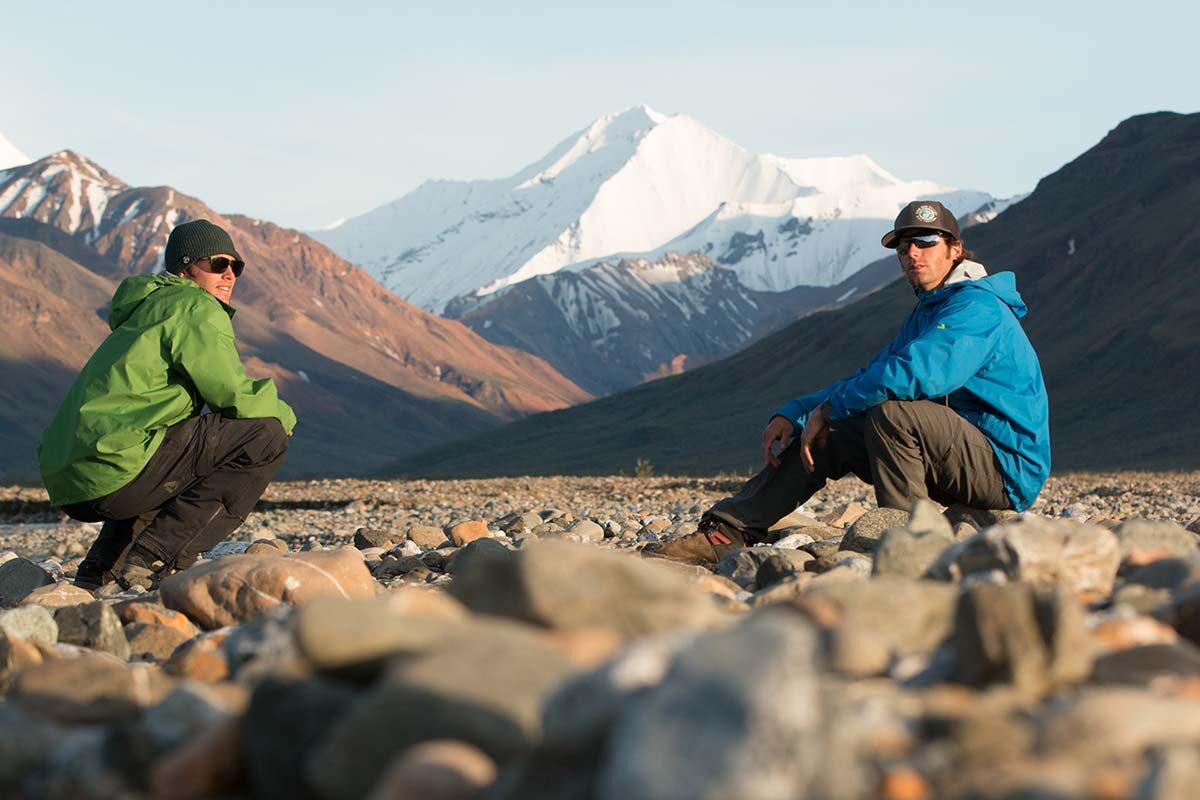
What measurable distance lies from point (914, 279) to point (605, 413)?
7288 cm

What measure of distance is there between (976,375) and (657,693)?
4.05 metres

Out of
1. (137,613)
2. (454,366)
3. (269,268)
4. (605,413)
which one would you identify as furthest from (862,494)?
(269,268)

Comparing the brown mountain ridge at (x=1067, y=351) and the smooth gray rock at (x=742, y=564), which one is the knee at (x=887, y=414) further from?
the brown mountain ridge at (x=1067, y=351)

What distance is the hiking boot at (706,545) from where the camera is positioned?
5.95m

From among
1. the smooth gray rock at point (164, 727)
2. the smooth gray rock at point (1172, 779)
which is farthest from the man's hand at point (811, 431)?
the smooth gray rock at point (1172, 779)

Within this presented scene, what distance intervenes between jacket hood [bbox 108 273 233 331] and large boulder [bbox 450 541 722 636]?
3.87 m

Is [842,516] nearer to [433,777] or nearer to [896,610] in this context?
[896,610]

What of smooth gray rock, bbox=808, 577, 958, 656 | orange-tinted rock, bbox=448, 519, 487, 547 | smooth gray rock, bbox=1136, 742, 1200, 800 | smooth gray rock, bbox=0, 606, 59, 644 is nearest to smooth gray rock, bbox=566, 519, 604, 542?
orange-tinted rock, bbox=448, 519, 487, 547

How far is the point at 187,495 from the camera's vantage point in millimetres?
6145

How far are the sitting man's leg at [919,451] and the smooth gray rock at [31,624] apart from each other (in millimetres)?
3003

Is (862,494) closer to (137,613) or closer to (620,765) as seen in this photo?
(137,613)

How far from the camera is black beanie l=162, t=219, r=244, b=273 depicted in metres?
6.22

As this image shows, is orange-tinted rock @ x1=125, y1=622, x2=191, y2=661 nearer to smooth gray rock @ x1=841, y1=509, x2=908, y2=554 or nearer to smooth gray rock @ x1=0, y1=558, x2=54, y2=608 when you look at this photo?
smooth gray rock @ x1=0, y1=558, x2=54, y2=608

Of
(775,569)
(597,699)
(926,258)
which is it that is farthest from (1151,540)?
(597,699)
